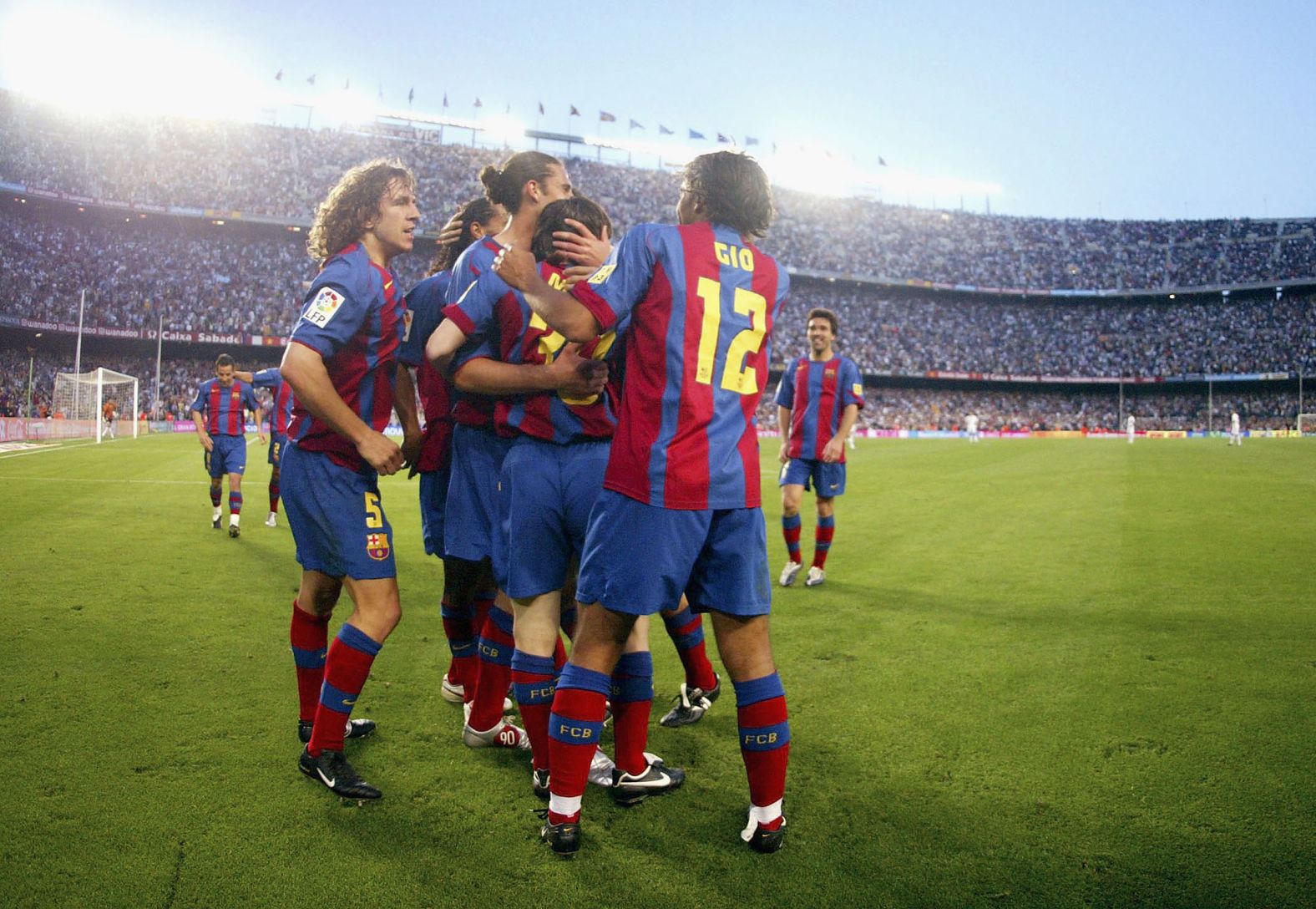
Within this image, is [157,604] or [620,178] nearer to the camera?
[157,604]

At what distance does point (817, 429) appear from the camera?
7836 mm

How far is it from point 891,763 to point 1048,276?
210 ft

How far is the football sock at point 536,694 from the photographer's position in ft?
10.4

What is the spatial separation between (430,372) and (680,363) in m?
1.60

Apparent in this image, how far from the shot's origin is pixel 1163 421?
185ft

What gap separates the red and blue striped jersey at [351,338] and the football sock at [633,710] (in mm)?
1333

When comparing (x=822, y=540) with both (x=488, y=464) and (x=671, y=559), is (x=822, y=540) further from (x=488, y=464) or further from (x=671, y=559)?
(x=671, y=559)

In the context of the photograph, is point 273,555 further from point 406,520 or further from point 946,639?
point 946,639

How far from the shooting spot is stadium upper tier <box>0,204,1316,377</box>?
140 feet

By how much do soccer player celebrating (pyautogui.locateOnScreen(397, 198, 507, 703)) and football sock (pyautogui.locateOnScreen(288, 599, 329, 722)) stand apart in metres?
0.58

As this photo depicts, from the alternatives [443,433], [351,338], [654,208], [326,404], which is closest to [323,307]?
[351,338]

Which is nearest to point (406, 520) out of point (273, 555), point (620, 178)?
point (273, 555)

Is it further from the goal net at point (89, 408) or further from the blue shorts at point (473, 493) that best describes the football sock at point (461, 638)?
the goal net at point (89, 408)

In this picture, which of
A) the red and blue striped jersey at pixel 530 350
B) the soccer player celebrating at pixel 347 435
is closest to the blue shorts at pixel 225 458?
the soccer player celebrating at pixel 347 435
